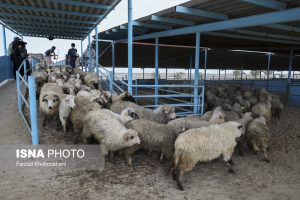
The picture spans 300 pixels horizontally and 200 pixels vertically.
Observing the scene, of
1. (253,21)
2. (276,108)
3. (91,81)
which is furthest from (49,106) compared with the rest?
(276,108)

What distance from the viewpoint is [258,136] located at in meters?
5.21

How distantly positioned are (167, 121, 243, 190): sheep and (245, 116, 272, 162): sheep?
1.11m

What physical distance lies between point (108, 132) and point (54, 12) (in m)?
5.83

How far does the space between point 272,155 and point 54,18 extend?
873cm

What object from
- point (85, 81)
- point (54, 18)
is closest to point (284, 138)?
point (85, 81)

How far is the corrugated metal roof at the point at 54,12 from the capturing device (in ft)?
23.4

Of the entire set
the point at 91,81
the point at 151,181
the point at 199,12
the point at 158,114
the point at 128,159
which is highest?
the point at 199,12

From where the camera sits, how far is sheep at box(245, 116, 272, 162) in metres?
5.17

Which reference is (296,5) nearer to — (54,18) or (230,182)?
(230,182)

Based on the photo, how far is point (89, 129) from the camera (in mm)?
4449

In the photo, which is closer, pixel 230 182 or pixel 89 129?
pixel 230 182

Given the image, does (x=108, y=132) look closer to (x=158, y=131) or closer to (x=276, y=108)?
(x=158, y=131)

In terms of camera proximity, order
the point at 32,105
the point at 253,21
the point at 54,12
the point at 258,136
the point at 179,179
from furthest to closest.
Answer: the point at 54,12, the point at 253,21, the point at 258,136, the point at 32,105, the point at 179,179

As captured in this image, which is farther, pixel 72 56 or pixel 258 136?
pixel 72 56
